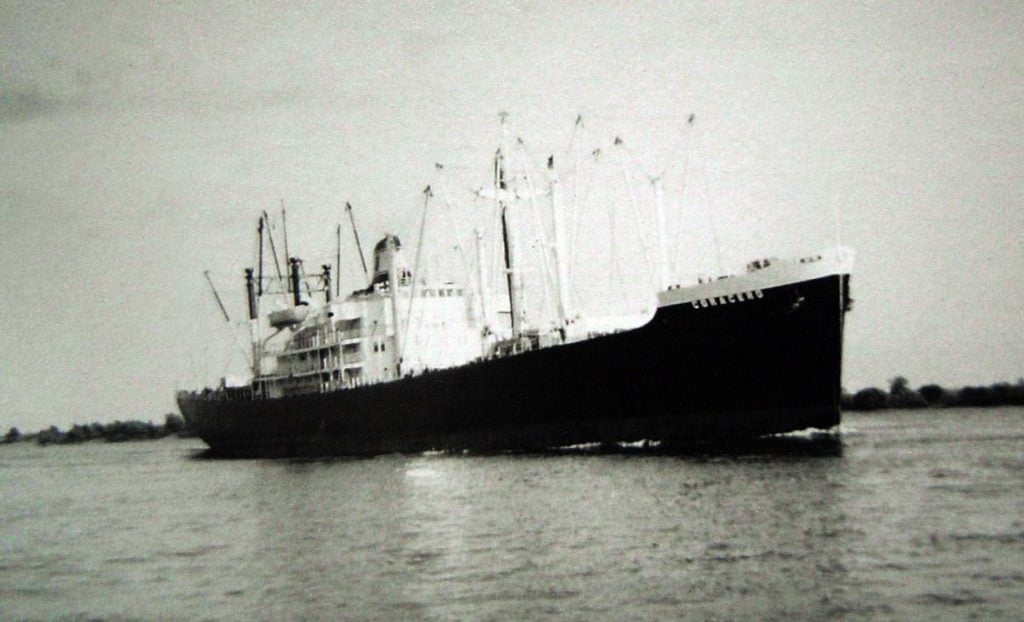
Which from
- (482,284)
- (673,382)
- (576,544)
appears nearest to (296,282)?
(482,284)

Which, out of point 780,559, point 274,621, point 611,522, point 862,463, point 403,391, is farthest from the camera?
point 403,391

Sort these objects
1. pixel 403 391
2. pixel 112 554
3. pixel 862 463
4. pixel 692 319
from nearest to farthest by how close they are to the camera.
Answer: pixel 112 554 < pixel 862 463 < pixel 692 319 < pixel 403 391

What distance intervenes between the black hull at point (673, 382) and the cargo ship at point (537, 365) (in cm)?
4

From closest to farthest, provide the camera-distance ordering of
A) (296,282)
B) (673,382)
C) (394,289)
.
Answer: (673,382) → (394,289) → (296,282)

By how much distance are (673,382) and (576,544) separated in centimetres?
1475

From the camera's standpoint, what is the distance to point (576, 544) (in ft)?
59.6

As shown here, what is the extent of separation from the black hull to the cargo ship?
0.13 feet

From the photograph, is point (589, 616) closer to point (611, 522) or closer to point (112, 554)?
point (611, 522)

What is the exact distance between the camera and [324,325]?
5334 cm

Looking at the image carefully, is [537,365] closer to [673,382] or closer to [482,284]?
[673,382]

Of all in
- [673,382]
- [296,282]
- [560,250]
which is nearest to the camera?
[673,382]

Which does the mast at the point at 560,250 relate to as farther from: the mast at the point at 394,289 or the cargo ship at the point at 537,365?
the mast at the point at 394,289

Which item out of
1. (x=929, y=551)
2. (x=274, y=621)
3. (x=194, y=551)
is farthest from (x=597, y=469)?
(x=274, y=621)

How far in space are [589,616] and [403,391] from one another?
31.3 metres
